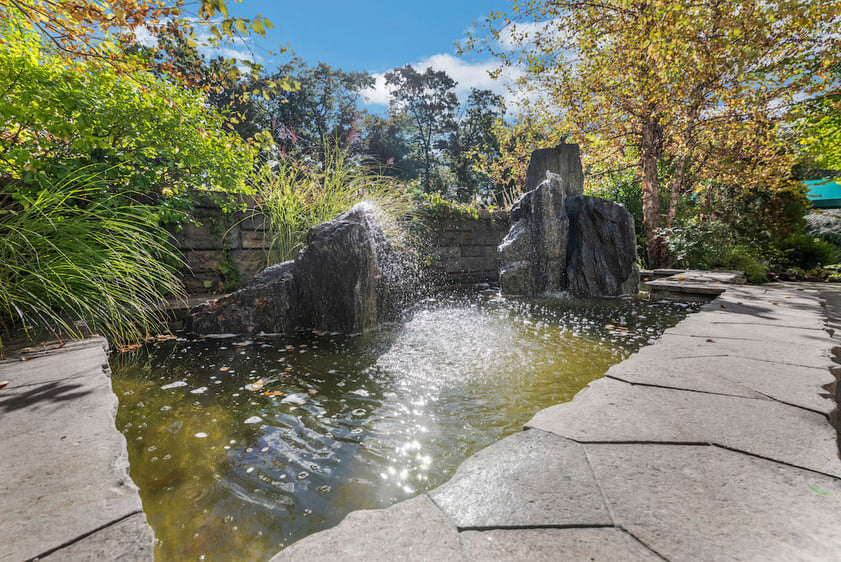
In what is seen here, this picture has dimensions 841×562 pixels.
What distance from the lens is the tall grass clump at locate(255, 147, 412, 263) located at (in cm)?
452

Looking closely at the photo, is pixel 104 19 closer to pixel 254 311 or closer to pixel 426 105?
pixel 254 311

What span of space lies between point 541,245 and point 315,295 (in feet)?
13.1

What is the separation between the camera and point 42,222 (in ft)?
8.13

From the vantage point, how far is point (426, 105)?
2403 centimetres

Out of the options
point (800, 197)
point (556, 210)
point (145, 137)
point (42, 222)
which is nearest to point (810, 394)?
point (42, 222)

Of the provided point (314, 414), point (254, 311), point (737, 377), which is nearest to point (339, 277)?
point (254, 311)

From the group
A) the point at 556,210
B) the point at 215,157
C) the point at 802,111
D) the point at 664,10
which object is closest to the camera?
the point at 215,157

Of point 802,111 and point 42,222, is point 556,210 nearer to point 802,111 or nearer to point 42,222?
point 42,222

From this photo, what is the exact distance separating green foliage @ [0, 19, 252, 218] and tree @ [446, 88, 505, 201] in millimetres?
19220

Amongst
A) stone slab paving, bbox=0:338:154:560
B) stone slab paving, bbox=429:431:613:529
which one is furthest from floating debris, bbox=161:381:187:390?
stone slab paving, bbox=429:431:613:529

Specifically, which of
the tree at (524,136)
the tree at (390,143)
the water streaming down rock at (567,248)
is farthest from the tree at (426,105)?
the water streaming down rock at (567,248)

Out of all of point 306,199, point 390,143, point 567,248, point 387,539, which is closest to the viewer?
point 387,539

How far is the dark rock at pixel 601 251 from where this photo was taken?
5676mm

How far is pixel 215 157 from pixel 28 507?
4241 millimetres
